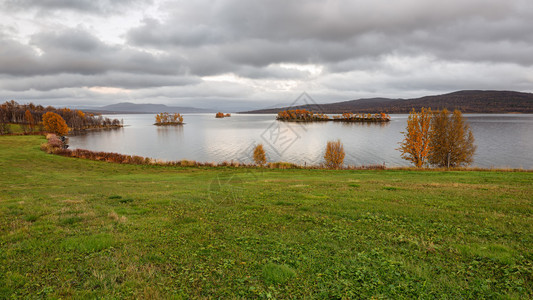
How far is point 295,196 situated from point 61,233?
981 centimetres

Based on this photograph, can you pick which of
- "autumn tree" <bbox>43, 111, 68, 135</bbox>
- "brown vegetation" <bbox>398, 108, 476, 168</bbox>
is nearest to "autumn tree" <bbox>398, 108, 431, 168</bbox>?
"brown vegetation" <bbox>398, 108, 476, 168</bbox>

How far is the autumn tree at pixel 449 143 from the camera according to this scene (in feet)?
159

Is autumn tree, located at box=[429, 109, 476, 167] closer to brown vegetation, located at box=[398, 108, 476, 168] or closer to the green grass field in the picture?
brown vegetation, located at box=[398, 108, 476, 168]

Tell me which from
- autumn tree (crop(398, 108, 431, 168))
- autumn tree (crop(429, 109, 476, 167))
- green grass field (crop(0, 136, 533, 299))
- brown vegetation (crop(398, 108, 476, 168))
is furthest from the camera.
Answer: autumn tree (crop(429, 109, 476, 167))

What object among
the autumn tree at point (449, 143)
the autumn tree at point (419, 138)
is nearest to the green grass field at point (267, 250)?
the autumn tree at point (419, 138)

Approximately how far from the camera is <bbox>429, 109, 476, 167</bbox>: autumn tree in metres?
48.3

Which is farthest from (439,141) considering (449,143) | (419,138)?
(419,138)

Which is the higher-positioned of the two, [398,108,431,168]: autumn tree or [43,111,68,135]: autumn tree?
[43,111,68,135]: autumn tree

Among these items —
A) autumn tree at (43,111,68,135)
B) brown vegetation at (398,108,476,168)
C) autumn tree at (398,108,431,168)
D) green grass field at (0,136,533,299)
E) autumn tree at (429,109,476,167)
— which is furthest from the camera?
autumn tree at (43,111,68,135)

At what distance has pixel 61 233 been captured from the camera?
726 centimetres

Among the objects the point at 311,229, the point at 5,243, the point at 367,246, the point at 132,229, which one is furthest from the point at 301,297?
the point at 5,243

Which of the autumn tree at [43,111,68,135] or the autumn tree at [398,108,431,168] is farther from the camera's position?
the autumn tree at [43,111,68,135]

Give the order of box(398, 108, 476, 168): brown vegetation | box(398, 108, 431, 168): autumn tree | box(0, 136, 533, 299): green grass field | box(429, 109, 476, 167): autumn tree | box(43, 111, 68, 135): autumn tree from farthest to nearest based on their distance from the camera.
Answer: box(43, 111, 68, 135): autumn tree
box(429, 109, 476, 167): autumn tree
box(398, 108, 476, 168): brown vegetation
box(398, 108, 431, 168): autumn tree
box(0, 136, 533, 299): green grass field

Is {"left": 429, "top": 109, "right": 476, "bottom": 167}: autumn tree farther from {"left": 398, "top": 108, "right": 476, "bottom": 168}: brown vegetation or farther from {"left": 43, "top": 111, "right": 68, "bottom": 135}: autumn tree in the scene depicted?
{"left": 43, "top": 111, "right": 68, "bottom": 135}: autumn tree
